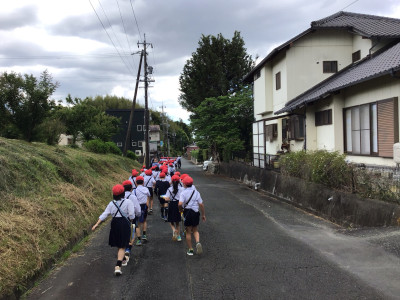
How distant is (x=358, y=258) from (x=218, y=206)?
7.31m

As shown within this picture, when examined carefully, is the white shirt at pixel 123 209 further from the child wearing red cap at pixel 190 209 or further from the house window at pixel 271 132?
the house window at pixel 271 132

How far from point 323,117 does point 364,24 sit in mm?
6940

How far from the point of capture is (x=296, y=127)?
1684cm

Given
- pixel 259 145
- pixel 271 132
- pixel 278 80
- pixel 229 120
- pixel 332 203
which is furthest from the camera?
pixel 229 120

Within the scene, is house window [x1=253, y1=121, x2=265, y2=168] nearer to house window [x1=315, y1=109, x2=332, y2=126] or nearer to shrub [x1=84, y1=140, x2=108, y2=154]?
house window [x1=315, y1=109, x2=332, y2=126]

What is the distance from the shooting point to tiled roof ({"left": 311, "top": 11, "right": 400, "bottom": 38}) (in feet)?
50.9

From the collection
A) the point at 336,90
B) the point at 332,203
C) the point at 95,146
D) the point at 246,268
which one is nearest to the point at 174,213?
the point at 246,268

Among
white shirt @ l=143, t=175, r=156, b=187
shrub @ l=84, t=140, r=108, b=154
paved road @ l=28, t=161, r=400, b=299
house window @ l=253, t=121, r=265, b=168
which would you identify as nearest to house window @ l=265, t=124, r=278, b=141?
house window @ l=253, t=121, r=265, b=168

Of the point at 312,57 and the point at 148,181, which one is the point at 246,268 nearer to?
the point at 148,181

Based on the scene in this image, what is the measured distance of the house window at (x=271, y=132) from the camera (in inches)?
818

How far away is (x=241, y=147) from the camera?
30000 millimetres

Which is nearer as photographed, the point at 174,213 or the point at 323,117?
the point at 174,213

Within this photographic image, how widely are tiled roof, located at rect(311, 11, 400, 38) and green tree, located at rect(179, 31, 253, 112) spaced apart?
612 inches

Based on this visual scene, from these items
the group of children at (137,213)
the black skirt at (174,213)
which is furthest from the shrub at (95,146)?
the black skirt at (174,213)
